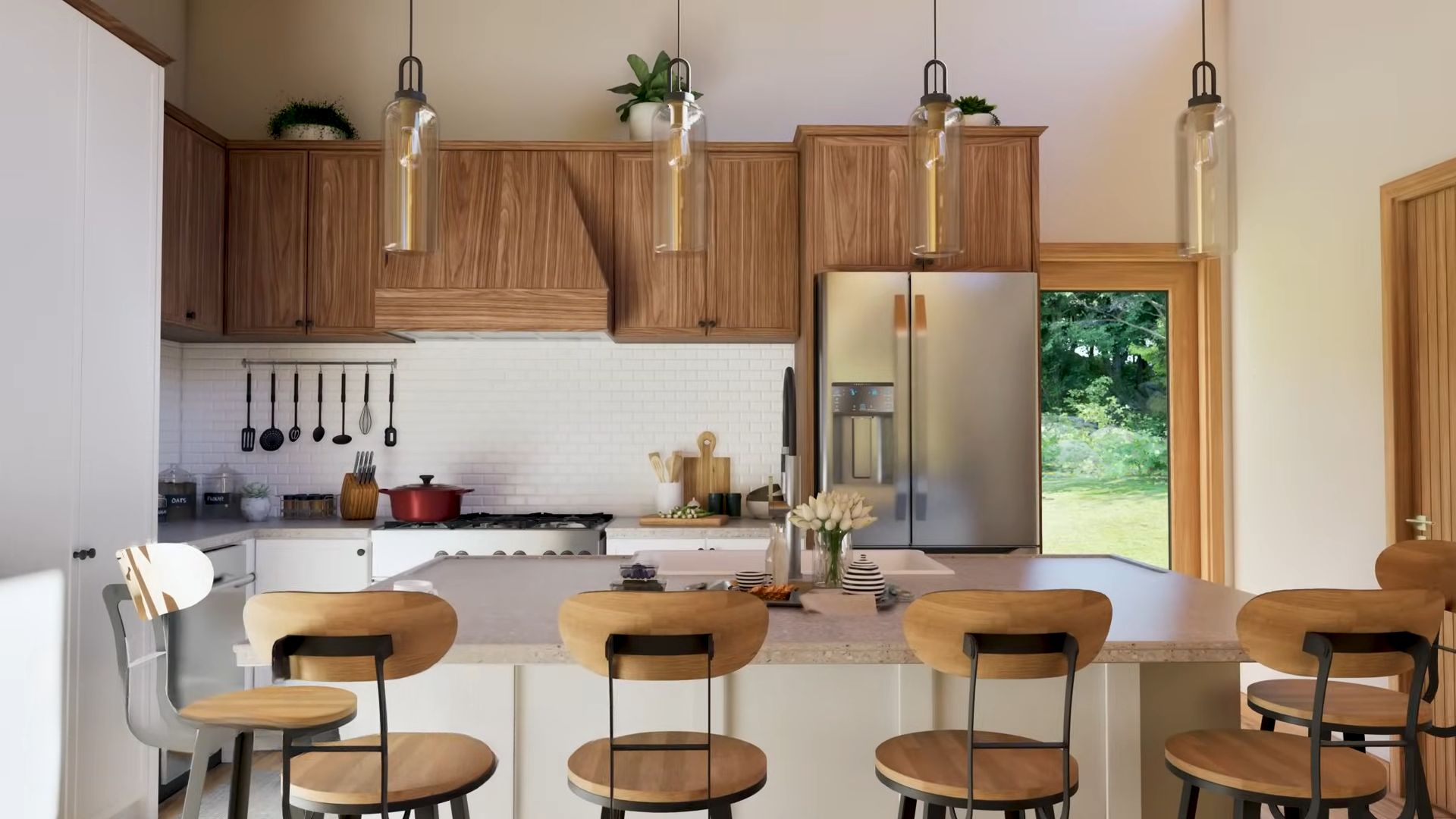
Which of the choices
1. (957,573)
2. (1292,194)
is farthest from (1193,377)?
(957,573)

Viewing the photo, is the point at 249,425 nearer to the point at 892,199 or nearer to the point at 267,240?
the point at 267,240

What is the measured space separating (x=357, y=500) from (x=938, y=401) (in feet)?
9.32

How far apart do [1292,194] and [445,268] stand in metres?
3.90

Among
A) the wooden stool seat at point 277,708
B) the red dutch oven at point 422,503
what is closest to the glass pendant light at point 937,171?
the wooden stool seat at point 277,708

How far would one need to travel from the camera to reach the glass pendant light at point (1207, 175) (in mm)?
2268

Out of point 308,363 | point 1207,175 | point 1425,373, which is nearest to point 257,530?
point 308,363

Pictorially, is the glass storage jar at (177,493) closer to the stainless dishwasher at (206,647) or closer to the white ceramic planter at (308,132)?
the white ceramic planter at (308,132)

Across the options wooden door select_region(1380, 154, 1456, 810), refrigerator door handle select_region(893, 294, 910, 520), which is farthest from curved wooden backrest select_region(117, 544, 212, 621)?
wooden door select_region(1380, 154, 1456, 810)

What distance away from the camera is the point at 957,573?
115 inches

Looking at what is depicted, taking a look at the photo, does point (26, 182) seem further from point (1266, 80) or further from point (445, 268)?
point (1266, 80)

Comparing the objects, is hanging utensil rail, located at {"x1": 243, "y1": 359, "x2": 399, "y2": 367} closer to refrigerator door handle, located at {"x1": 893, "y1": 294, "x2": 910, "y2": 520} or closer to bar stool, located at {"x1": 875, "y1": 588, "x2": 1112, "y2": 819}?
refrigerator door handle, located at {"x1": 893, "y1": 294, "x2": 910, "y2": 520}

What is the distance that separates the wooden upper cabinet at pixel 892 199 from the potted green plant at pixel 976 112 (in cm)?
6

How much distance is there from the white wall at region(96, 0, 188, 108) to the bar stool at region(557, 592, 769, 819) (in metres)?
4.14

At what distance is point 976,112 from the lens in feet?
15.0
